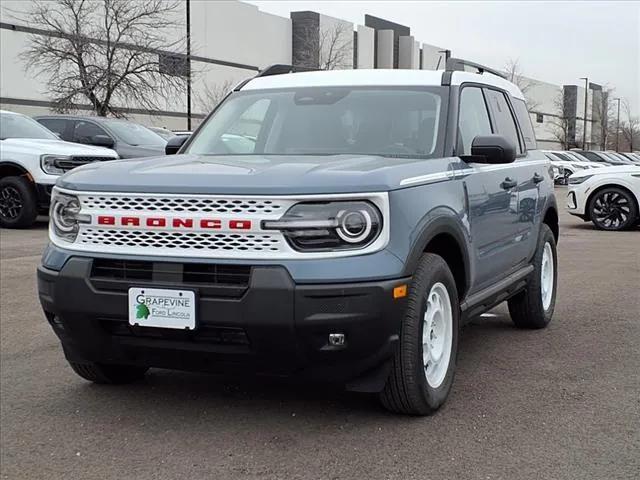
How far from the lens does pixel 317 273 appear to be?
3.52m

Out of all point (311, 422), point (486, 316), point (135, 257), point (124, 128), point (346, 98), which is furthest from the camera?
point (124, 128)

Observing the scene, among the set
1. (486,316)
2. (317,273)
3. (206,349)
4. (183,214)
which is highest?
(183,214)

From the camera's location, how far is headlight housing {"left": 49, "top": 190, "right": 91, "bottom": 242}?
398 centimetres

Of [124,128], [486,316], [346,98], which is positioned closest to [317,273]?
[346,98]

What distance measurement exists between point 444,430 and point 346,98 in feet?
7.04

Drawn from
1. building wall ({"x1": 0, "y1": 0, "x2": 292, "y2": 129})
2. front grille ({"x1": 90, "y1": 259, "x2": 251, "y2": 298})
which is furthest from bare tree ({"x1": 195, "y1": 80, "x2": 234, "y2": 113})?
front grille ({"x1": 90, "y1": 259, "x2": 251, "y2": 298})

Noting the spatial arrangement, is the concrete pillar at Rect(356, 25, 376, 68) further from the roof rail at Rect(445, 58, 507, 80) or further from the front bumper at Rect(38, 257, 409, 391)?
the front bumper at Rect(38, 257, 409, 391)

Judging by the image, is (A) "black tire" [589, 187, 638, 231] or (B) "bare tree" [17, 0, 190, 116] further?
(B) "bare tree" [17, 0, 190, 116]

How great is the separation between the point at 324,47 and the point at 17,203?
4041cm

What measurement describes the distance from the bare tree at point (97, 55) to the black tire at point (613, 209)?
18020 mm

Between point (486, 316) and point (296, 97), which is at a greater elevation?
point (296, 97)

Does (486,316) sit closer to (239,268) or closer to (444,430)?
(444,430)

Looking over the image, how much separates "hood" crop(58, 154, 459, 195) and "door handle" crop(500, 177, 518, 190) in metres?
1.00

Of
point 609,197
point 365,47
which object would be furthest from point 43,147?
point 365,47
